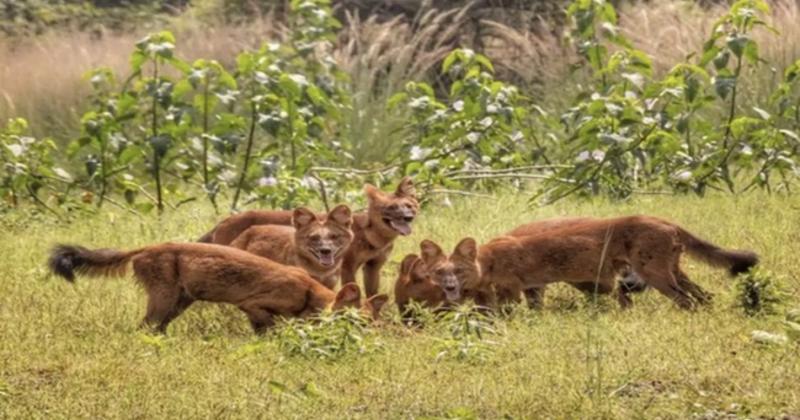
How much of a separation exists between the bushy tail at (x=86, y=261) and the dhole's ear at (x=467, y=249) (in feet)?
5.03

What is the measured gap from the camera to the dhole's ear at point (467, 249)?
30.5 feet

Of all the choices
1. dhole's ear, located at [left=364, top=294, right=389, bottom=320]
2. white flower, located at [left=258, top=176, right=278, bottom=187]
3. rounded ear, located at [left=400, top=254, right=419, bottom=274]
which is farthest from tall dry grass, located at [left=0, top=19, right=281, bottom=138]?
dhole's ear, located at [left=364, top=294, right=389, bottom=320]

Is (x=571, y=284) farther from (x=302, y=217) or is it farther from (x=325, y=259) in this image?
(x=302, y=217)

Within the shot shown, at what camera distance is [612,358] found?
25.4 feet

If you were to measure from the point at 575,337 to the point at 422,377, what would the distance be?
0.95m

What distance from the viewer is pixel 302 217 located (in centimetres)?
959

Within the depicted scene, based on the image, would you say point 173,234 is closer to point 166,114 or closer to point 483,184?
point 166,114

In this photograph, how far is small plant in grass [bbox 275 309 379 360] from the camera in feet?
26.0

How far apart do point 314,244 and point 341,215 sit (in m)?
0.22

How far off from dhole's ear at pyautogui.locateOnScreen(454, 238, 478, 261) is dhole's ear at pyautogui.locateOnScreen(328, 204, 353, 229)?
64 cm

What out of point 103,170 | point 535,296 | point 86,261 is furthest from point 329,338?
point 103,170

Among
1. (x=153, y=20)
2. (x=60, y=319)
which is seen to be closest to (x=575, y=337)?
(x=60, y=319)

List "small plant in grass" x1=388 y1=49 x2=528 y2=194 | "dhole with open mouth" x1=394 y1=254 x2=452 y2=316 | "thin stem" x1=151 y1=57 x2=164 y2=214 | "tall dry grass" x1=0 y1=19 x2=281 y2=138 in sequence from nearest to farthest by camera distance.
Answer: "dhole with open mouth" x1=394 y1=254 x2=452 y2=316 < "thin stem" x1=151 y1=57 x2=164 y2=214 < "small plant in grass" x1=388 y1=49 x2=528 y2=194 < "tall dry grass" x1=0 y1=19 x2=281 y2=138

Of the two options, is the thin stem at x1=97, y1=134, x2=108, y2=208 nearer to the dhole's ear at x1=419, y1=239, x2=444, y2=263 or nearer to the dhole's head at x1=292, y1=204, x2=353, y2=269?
the dhole's head at x1=292, y1=204, x2=353, y2=269
